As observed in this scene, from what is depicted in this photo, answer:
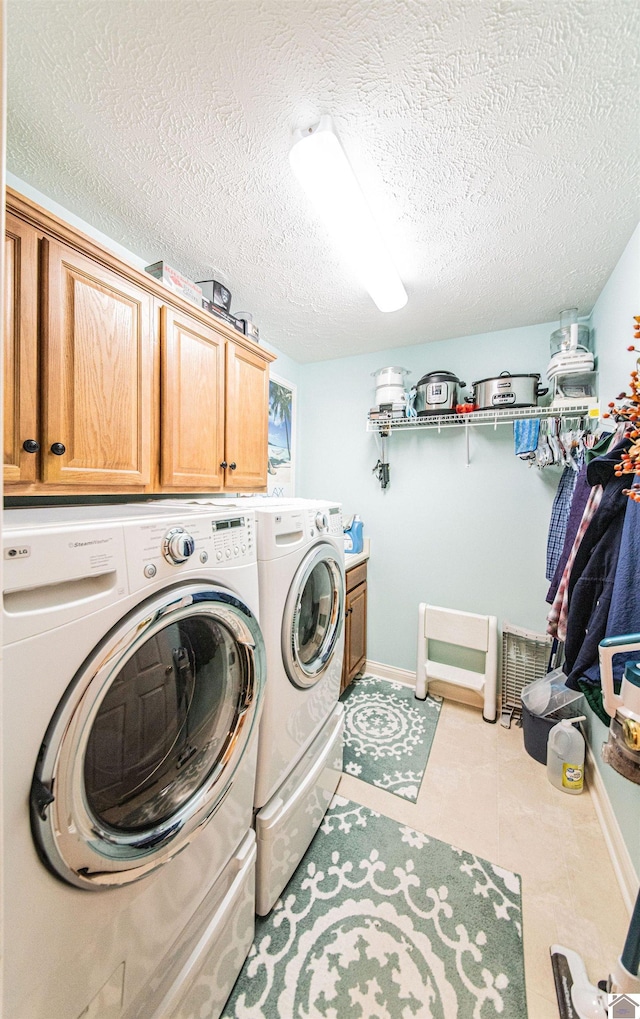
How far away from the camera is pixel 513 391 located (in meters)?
2.13

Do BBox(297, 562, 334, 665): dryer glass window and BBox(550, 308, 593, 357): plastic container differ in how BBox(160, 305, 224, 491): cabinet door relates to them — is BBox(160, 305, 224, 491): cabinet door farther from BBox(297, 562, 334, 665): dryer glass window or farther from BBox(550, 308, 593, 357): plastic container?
BBox(550, 308, 593, 357): plastic container

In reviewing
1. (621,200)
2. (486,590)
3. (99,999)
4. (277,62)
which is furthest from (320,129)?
(486,590)

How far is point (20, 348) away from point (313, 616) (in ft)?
4.45

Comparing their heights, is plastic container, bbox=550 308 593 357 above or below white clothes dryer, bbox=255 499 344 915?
above

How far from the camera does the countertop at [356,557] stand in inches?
97.7

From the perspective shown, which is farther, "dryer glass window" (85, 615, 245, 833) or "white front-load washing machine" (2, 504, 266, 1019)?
"dryer glass window" (85, 615, 245, 833)

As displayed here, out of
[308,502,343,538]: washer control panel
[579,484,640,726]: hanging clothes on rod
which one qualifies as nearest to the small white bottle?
[579,484,640,726]: hanging clothes on rod

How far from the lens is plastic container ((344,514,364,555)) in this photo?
9.12ft

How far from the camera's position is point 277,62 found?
3.03 feet

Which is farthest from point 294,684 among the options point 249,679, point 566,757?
point 566,757

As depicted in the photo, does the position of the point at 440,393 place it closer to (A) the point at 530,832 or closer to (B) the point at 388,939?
(A) the point at 530,832

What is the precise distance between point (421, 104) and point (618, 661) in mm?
1709

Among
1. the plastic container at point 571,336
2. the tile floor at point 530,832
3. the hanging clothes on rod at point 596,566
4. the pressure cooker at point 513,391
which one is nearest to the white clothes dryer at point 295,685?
the tile floor at point 530,832

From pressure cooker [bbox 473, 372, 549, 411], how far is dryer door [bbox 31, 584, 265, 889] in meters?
1.93
